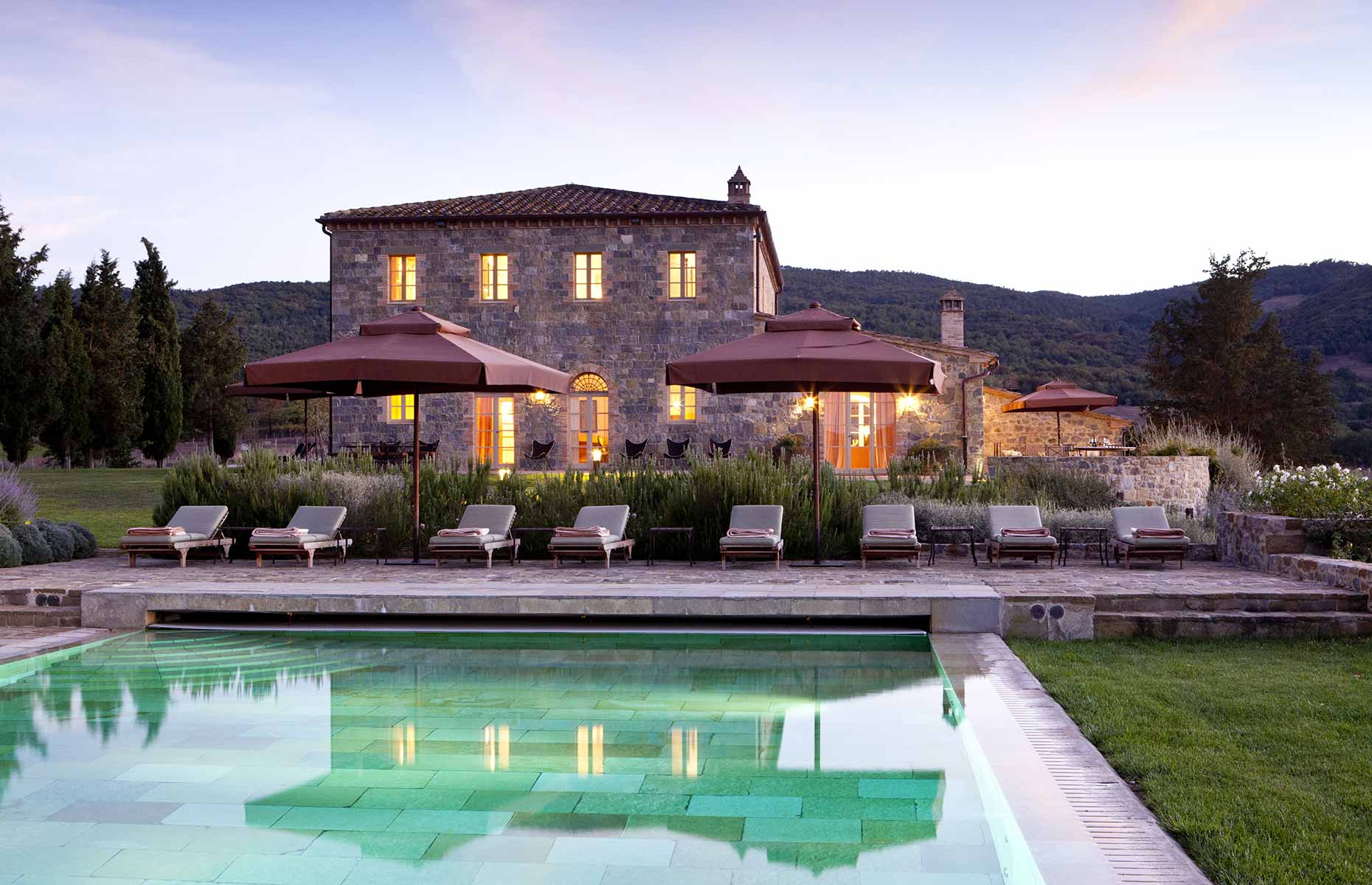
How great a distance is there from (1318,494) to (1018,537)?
256cm

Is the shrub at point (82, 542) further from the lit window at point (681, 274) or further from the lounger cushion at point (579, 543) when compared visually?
the lit window at point (681, 274)

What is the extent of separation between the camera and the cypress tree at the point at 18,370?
2442cm

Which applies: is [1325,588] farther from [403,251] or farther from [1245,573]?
[403,251]

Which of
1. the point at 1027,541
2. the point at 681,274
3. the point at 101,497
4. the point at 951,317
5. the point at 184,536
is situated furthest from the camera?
the point at 951,317

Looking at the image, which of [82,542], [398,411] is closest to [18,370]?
[398,411]

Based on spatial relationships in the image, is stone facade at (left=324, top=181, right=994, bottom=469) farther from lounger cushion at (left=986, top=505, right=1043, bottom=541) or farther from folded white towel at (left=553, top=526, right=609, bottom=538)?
folded white towel at (left=553, top=526, right=609, bottom=538)

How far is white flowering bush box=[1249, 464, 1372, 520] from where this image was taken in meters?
8.69

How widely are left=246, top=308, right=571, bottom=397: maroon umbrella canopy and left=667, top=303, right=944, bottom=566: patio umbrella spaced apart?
4.96ft

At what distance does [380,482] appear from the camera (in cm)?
1142

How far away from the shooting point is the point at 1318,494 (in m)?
9.05

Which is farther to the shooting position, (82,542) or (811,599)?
(82,542)

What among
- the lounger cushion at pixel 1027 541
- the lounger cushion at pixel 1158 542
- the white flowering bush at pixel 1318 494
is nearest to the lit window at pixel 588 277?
the lounger cushion at pixel 1027 541

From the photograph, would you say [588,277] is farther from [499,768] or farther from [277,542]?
[499,768]

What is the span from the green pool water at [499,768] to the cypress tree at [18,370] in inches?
858
